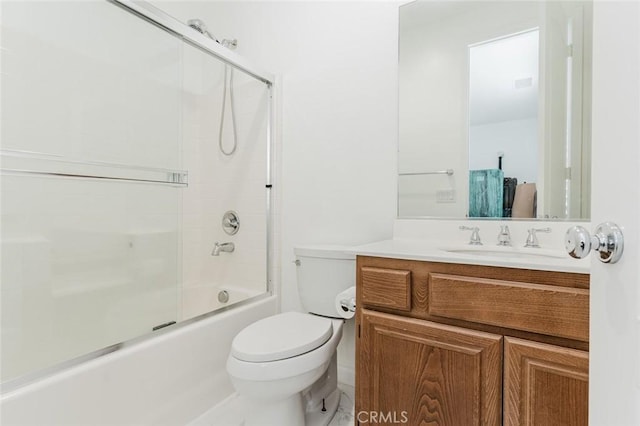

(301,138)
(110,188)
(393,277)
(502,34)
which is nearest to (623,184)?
(393,277)

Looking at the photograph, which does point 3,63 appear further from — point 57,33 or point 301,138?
point 301,138

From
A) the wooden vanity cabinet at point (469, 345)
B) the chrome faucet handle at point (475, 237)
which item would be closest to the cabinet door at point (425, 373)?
the wooden vanity cabinet at point (469, 345)

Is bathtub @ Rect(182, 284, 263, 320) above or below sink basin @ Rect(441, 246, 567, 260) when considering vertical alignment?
below

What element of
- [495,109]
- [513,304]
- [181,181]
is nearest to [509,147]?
[495,109]

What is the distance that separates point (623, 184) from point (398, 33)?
1497 mm

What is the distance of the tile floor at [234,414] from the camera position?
1.49 m

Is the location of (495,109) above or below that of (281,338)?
above

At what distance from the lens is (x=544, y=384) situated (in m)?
0.91

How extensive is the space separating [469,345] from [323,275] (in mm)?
755

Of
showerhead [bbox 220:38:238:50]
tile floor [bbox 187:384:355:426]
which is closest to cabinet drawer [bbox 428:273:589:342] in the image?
tile floor [bbox 187:384:355:426]

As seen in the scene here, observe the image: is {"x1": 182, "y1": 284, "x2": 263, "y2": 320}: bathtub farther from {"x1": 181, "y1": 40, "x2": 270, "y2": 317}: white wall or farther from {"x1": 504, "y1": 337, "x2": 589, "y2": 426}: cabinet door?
{"x1": 504, "y1": 337, "x2": 589, "y2": 426}: cabinet door

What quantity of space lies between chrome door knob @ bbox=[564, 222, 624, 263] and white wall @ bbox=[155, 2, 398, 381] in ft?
3.93

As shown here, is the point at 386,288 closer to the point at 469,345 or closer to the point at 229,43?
the point at 469,345

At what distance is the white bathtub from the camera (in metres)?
1.04
